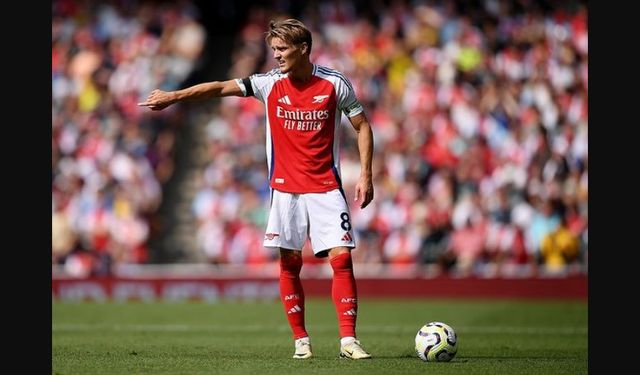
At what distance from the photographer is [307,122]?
960 centimetres

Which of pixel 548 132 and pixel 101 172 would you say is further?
pixel 101 172

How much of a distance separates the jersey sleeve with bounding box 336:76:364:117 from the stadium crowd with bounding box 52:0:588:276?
11.2 m

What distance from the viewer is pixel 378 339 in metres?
12.5

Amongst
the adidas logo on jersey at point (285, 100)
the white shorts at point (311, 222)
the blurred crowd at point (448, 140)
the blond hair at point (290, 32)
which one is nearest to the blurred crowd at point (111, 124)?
the blurred crowd at point (448, 140)

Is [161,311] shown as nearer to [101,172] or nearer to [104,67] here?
[101,172]

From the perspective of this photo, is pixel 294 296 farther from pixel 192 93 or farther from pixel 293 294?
pixel 192 93

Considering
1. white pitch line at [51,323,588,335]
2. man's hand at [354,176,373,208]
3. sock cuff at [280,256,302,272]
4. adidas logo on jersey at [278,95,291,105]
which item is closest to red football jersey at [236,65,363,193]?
adidas logo on jersey at [278,95,291,105]

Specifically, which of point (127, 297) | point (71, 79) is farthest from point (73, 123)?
point (127, 297)

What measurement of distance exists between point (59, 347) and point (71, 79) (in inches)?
605

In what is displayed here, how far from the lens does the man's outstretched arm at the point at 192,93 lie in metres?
9.43

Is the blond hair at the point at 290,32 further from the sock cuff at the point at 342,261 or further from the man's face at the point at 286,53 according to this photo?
the sock cuff at the point at 342,261

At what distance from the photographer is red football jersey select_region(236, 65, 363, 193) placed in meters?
9.60

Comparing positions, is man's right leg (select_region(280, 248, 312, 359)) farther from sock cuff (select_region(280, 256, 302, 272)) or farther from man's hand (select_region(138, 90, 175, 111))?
man's hand (select_region(138, 90, 175, 111))

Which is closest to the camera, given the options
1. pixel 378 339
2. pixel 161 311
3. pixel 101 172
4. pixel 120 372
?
pixel 120 372
